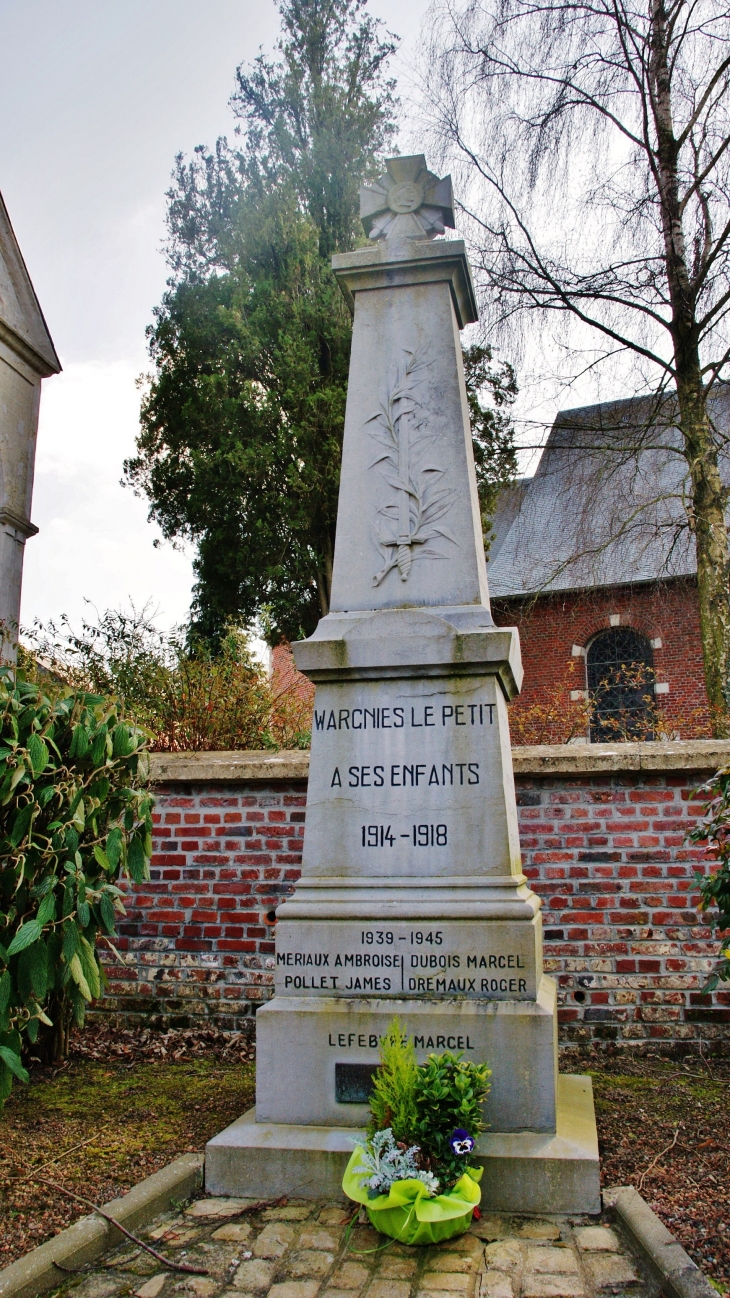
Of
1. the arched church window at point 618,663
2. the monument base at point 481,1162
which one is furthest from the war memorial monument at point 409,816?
the arched church window at point 618,663

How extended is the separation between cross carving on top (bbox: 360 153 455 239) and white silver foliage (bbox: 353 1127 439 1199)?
3.56 m

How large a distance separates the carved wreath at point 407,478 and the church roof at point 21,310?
97.0 inches

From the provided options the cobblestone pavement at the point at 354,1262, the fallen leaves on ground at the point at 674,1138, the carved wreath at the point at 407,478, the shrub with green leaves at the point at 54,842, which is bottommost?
the cobblestone pavement at the point at 354,1262

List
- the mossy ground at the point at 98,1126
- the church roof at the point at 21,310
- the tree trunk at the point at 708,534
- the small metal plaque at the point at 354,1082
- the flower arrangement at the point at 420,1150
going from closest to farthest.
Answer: the flower arrangement at the point at 420,1150
the mossy ground at the point at 98,1126
the small metal plaque at the point at 354,1082
the church roof at the point at 21,310
the tree trunk at the point at 708,534

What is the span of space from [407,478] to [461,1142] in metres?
2.46

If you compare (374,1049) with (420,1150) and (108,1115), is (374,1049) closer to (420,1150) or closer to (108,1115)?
(420,1150)

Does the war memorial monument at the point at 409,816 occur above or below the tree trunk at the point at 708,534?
below

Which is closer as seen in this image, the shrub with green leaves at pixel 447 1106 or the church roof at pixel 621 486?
the shrub with green leaves at pixel 447 1106

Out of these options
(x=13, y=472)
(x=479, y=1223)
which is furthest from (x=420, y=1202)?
(x=13, y=472)

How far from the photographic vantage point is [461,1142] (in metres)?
2.61

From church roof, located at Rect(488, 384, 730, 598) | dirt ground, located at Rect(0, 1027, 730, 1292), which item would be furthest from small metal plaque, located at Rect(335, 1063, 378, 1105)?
church roof, located at Rect(488, 384, 730, 598)

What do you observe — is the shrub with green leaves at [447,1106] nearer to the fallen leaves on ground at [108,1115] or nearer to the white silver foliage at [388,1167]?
the white silver foliage at [388,1167]

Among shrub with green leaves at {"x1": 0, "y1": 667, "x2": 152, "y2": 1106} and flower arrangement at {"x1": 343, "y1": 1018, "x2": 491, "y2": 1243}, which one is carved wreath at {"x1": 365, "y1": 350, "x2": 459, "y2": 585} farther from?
flower arrangement at {"x1": 343, "y1": 1018, "x2": 491, "y2": 1243}

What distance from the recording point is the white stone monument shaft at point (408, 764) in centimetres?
321
